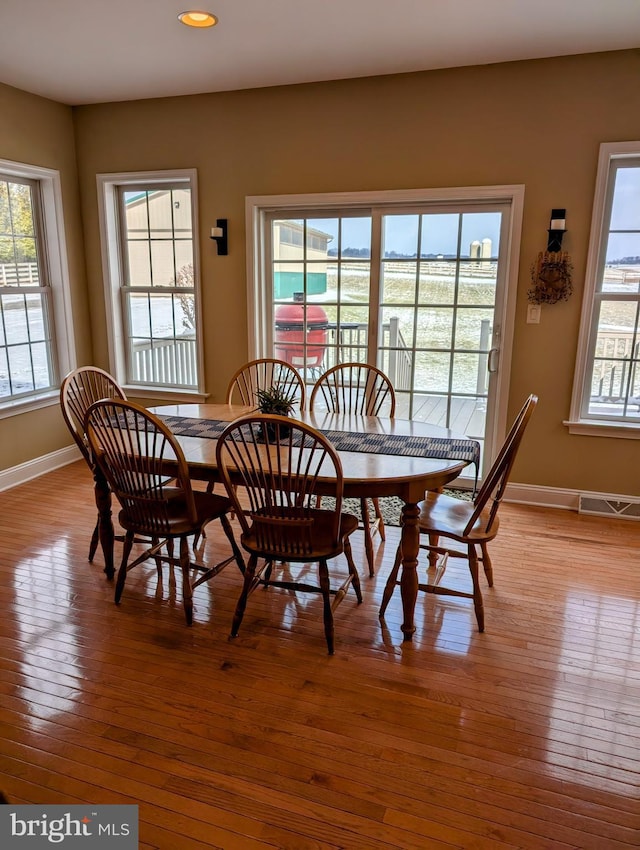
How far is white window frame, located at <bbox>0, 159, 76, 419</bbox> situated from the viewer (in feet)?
14.6

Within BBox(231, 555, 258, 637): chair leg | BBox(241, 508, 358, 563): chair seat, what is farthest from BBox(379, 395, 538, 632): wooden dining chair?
BBox(231, 555, 258, 637): chair leg

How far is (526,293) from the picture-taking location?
12.5 ft

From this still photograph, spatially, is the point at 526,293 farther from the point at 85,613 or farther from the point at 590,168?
the point at 85,613

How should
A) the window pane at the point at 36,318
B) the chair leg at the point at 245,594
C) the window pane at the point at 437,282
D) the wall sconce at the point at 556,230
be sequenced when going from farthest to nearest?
the window pane at the point at 36,318, the window pane at the point at 437,282, the wall sconce at the point at 556,230, the chair leg at the point at 245,594

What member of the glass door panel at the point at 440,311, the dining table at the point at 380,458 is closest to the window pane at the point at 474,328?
the glass door panel at the point at 440,311

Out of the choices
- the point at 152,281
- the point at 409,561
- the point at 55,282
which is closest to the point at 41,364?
the point at 55,282

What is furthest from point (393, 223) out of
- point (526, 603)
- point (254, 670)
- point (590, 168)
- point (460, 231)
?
point (254, 670)

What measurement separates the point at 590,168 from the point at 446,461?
2.28 metres

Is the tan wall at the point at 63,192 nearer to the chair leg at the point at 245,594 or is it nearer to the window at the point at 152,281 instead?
the window at the point at 152,281

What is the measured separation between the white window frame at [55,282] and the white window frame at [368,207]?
1548 millimetres

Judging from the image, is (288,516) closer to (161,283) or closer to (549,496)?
(549,496)

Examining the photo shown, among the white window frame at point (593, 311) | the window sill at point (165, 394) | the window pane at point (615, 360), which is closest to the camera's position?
the white window frame at point (593, 311)

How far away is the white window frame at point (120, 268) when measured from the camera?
14.8 ft

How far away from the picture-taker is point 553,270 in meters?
3.69
